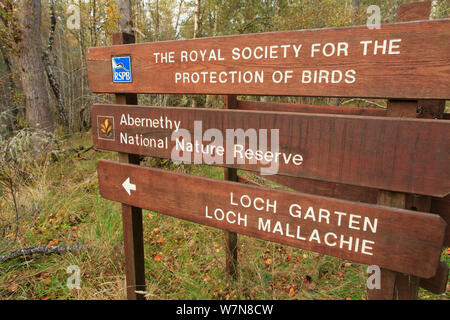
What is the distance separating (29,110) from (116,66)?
6.09 metres

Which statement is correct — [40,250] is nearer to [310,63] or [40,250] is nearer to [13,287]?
[13,287]

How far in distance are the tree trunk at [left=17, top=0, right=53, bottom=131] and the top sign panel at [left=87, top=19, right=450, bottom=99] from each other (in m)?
5.85

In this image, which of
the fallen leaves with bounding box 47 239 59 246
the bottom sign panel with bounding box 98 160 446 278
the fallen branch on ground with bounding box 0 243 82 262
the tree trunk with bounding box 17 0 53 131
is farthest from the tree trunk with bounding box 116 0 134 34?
the bottom sign panel with bounding box 98 160 446 278

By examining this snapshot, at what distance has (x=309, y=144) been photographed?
1279mm

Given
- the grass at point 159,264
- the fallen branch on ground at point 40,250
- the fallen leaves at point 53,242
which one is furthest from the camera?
the fallen leaves at point 53,242

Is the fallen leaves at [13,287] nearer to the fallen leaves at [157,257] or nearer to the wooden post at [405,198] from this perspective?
the fallen leaves at [157,257]

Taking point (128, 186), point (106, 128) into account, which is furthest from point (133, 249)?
point (106, 128)

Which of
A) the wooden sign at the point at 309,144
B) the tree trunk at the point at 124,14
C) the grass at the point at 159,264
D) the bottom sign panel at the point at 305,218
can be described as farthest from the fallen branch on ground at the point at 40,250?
the tree trunk at the point at 124,14

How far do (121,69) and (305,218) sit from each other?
1.47 metres

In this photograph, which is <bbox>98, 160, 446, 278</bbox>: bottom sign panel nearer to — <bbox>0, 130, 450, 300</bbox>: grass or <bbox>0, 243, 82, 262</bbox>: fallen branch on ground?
<bbox>0, 130, 450, 300</bbox>: grass

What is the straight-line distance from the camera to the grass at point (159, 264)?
232 cm

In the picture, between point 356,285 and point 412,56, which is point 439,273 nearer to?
point 412,56

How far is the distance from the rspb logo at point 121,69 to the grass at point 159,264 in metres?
1.44

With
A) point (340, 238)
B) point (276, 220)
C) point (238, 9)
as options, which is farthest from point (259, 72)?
point (238, 9)
